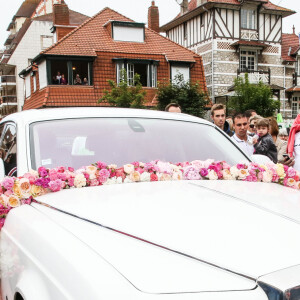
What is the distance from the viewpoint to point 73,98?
2547 centimetres

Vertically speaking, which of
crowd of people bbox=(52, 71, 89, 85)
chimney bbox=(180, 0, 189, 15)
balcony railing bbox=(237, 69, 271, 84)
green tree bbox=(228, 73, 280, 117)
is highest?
chimney bbox=(180, 0, 189, 15)

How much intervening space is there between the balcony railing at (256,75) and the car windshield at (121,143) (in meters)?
29.7

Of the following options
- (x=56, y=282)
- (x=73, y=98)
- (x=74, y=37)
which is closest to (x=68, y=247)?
(x=56, y=282)

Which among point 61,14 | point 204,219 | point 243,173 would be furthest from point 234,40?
point 204,219

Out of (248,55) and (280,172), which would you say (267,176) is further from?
(248,55)

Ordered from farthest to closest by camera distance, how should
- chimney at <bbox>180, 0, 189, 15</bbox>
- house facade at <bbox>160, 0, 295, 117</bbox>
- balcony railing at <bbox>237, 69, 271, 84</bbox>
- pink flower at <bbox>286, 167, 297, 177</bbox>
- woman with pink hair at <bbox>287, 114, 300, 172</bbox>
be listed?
chimney at <bbox>180, 0, 189, 15</bbox> → balcony railing at <bbox>237, 69, 271, 84</bbox> → house facade at <bbox>160, 0, 295, 117</bbox> → woman with pink hair at <bbox>287, 114, 300, 172</bbox> → pink flower at <bbox>286, 167, 297, 177</bbox>

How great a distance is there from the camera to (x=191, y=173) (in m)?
2.72

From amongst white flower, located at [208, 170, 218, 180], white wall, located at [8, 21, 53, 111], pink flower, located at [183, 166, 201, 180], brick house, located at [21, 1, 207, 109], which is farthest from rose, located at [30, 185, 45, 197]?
white wall, located at [8, 21, 53, 111]

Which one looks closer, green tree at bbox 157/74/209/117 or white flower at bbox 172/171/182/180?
white flower at bbox 172/171/182/180

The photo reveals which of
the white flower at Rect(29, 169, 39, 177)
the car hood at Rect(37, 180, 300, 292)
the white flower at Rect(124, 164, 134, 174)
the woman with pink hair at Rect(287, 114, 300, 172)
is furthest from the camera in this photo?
the woman with pink hair at Rect(287, 114, 300, 172)

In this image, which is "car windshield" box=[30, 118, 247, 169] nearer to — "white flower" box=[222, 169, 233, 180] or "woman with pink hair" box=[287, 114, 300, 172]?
"white flower" box=[222, 169, 233, 180]

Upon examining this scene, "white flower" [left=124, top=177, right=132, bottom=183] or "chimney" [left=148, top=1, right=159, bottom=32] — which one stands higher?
"chimney" [left=148, top=1, right=159, bottom=32]

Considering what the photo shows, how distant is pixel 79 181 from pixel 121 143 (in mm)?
595

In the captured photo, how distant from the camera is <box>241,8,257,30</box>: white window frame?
31797mm
